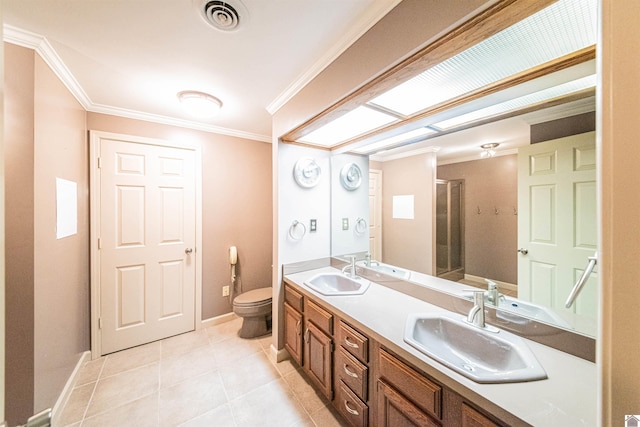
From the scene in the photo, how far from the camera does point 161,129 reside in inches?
92.5

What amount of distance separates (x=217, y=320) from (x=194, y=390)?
3.24 feet

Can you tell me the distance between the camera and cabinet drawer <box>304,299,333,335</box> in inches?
57.9


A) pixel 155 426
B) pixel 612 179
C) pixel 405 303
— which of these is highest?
pixel 612 179

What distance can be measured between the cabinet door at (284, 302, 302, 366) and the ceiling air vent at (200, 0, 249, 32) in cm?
196

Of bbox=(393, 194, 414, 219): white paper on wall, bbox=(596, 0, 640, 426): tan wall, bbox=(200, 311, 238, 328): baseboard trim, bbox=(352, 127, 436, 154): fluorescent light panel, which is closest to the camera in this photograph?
bbox=(596, 0, 640, 426): tan wall

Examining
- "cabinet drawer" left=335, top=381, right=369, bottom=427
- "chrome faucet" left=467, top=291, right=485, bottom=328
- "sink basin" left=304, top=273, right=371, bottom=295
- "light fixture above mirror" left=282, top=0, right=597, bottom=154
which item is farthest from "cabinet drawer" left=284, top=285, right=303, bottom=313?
"light fixture above mirror" left=282, top=0, right=597, bottom=154

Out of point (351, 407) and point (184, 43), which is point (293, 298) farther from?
point (184, 43)

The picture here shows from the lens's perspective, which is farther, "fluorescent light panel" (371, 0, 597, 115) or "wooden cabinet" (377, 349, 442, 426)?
"wooden cabinet" (377, 349, 442, 426)

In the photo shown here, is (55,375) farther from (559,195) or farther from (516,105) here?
(516,105)

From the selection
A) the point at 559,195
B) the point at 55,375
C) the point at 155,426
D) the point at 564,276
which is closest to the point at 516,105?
the point at 559,195

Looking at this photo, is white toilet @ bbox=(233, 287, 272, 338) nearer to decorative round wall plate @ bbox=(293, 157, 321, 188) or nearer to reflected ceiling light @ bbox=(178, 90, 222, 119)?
decorative round wall plate @ bbox=(293, 157, 321, 188)

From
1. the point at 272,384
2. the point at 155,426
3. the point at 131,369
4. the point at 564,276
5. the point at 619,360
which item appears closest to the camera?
the point at 619,360

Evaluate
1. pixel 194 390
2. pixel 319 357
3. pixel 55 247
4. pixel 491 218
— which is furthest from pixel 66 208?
pixel 491 218

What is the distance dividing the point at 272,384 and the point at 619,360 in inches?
77.9
